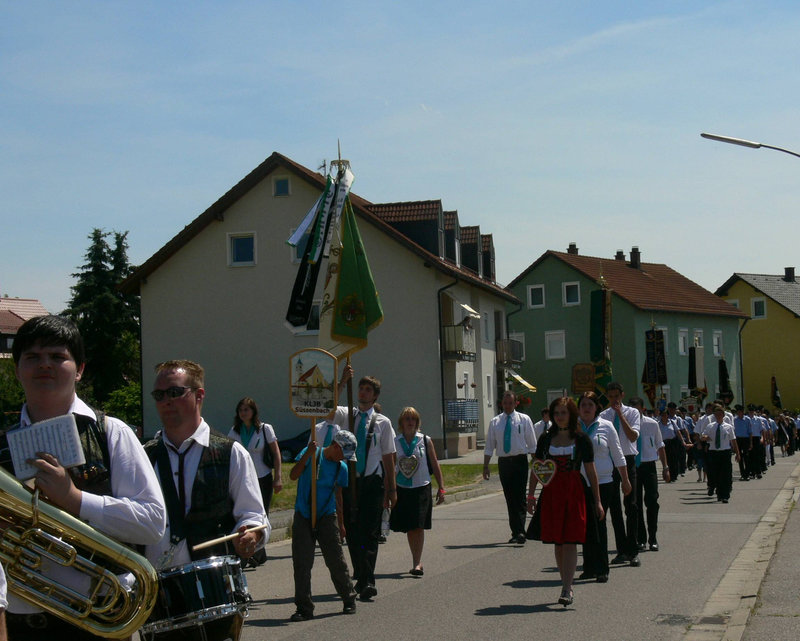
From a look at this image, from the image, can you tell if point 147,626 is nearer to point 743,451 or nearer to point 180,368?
point 180,368

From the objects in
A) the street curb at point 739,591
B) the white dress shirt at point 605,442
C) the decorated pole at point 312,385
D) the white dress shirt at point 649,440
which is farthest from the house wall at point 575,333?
the decorated pole at point 312,385

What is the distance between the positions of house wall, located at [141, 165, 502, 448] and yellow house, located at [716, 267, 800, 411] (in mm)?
44952

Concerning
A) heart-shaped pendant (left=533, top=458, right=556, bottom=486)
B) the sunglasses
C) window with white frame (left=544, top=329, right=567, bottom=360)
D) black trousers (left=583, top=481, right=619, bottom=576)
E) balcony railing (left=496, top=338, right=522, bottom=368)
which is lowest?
black trousers (left=583, top=481, right=619, bottom=576)

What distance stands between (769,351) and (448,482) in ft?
208

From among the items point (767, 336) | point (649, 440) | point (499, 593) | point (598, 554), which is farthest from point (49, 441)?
point (767, 336)

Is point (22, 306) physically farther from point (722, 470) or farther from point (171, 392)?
point (171, 392)

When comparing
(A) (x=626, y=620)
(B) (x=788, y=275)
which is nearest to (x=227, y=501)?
(A) (x=626, y=620)

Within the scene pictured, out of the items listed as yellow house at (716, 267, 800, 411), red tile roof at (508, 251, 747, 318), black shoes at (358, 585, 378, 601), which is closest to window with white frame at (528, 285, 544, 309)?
red tile roof at (508, 251, 747, 318)

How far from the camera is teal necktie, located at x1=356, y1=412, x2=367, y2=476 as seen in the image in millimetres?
10570

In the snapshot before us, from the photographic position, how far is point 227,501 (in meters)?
4.42

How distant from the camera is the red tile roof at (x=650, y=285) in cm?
6900

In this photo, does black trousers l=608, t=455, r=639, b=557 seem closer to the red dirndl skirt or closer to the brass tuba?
the red dirndl skirt

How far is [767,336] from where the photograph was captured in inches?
3302

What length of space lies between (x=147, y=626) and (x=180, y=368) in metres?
1.09
